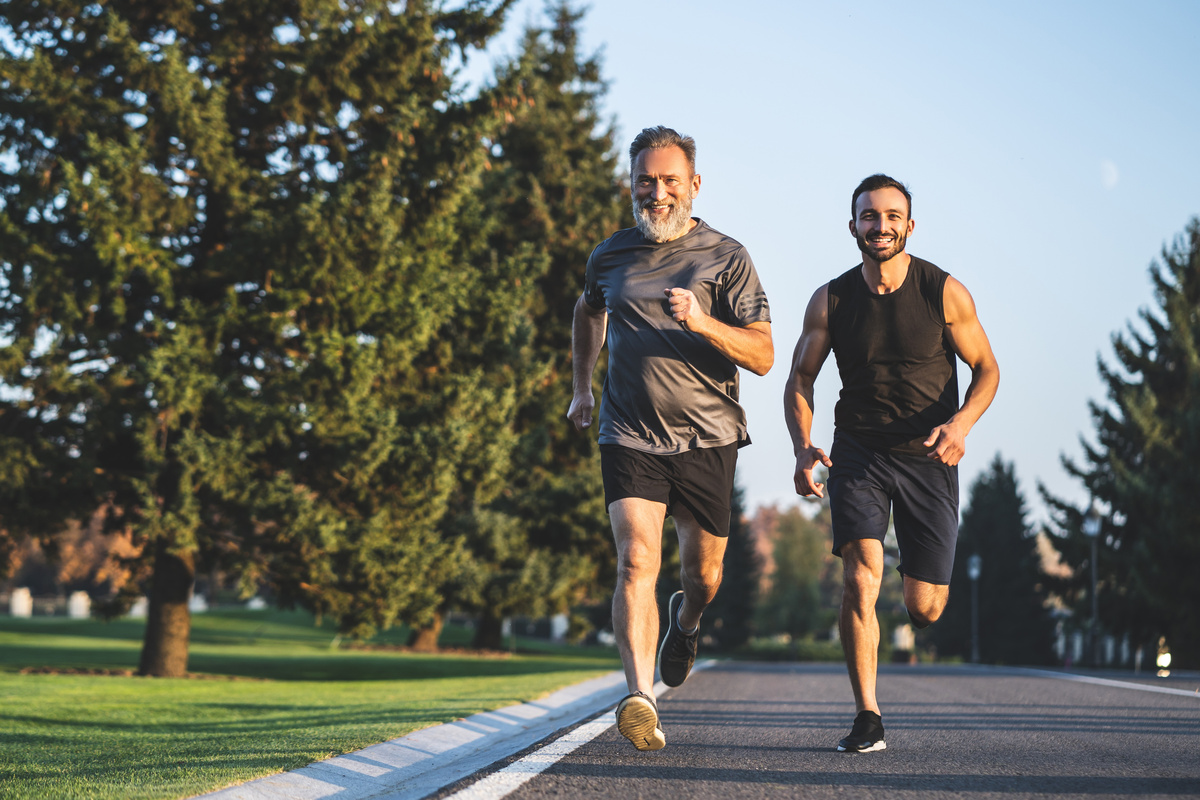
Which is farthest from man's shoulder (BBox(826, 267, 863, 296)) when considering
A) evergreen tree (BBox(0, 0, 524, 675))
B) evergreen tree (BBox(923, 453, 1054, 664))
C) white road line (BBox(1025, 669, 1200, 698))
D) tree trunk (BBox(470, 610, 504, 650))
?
evergreen tree (BBox(923, 453, 1054, 664))

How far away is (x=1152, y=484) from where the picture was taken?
34.1 metres

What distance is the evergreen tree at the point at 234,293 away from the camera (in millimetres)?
14531

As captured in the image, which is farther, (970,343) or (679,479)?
(970,343)

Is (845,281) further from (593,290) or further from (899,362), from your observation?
(593,290)

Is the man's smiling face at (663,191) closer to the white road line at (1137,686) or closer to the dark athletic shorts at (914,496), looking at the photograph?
the dark athletic shorts at (914,496)

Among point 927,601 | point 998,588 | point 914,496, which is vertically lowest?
point 998,588

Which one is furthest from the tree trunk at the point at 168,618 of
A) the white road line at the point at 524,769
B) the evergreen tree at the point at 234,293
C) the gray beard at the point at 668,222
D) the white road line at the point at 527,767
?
the gray beard at the point at 668,222

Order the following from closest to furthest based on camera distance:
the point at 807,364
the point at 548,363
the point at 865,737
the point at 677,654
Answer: the point at 865,737 < the point at 807,364 < the point at 677,654 < the point at 548,363

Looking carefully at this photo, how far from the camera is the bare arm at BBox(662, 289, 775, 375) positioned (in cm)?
433

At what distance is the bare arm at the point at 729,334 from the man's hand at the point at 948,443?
34.5 inches

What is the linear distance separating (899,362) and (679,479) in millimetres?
1304

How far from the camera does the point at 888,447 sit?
5152mm

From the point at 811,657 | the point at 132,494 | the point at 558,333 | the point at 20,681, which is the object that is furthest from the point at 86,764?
the point at 811,657

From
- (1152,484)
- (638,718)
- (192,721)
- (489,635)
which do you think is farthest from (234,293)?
(1152,484)
